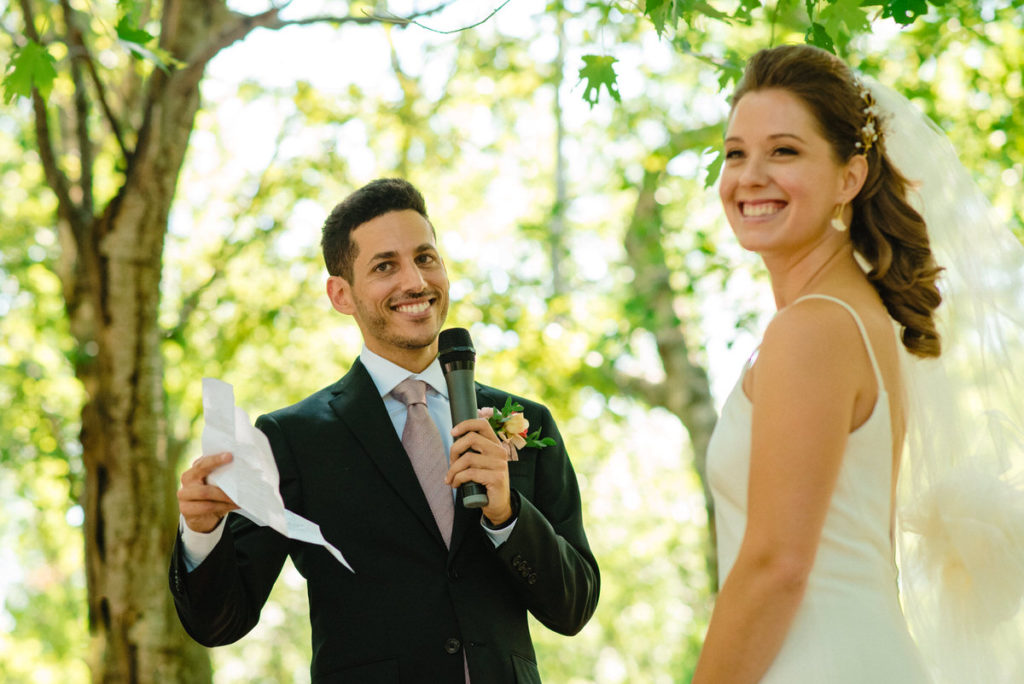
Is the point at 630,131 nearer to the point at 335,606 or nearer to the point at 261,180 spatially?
the point at 261,180

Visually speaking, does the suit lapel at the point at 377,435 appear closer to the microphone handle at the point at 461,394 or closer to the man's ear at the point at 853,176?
the microphone handle at the point at 461,394

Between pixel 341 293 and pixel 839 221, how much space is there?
5.72 feet

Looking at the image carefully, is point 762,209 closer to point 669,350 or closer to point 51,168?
point 51,168

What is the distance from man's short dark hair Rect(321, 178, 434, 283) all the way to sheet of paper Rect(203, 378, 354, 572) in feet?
3.38

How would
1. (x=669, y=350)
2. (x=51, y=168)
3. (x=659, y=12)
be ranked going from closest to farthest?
(x=659, y=12), (x=51, y=168), (x=669, y=350)

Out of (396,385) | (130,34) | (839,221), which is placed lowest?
(396,385)

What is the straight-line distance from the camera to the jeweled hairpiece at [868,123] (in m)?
2.54

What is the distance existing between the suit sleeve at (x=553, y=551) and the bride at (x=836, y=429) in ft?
2.09

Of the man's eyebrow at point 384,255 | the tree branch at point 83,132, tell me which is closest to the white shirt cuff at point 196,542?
the man's eyebrow at point 384,255

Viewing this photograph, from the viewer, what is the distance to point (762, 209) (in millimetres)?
2502

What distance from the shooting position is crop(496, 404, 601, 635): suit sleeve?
9.73 ft

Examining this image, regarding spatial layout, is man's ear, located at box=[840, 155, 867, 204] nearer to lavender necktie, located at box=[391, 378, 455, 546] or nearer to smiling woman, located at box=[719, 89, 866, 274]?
smiling woman, located at box=[719, 89, 866, 274]

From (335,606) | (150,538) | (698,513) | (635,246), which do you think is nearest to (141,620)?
(150,538)

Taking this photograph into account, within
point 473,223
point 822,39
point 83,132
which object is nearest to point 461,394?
point 822,39
